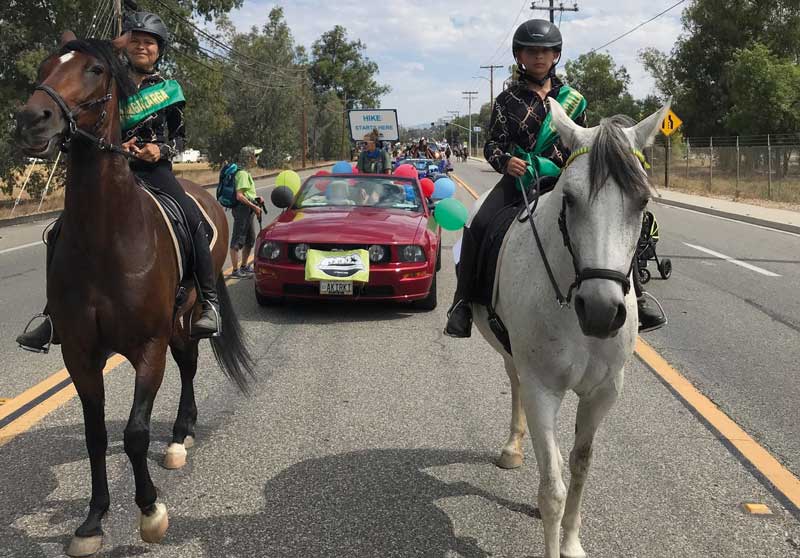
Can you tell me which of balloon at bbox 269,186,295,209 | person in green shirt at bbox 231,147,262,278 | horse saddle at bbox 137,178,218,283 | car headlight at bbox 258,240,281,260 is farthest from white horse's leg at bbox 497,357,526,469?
person in green shirt at bbox 231,147,262,278

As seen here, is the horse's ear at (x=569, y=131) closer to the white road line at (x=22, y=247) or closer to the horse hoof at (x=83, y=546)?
the horse hoof at (x=83, y=546)

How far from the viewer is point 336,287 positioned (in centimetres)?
808

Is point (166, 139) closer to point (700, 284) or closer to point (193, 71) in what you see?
point (700, 284)

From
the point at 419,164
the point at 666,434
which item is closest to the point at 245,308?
the point at 666,434

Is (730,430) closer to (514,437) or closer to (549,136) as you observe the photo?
(514,437)

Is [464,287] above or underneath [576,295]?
underneath

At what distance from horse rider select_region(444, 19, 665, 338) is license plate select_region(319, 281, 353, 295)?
385cm

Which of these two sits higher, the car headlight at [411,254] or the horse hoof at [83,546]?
the car headlight at [411,254]

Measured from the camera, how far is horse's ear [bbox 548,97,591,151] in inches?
115

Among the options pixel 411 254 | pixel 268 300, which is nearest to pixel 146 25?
Result: pixel 411 254

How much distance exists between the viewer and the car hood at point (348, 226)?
8297mm

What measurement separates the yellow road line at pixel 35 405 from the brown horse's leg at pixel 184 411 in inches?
40.2

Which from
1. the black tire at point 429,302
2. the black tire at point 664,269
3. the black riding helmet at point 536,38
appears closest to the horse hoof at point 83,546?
the black riding helmet at point 536,38

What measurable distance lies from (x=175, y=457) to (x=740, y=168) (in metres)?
33.2
